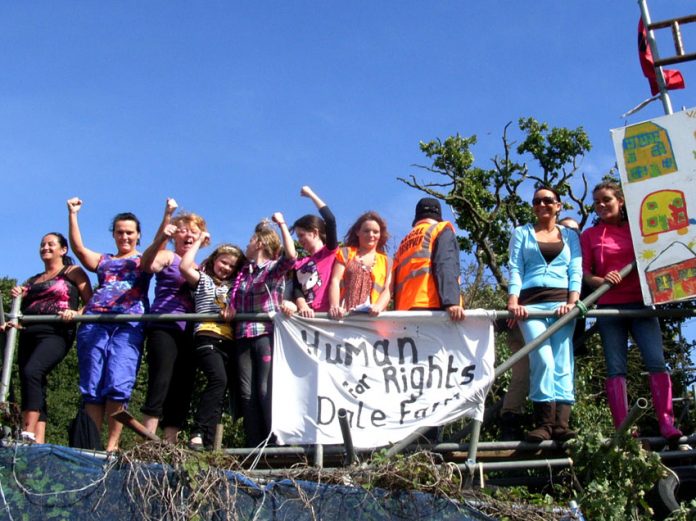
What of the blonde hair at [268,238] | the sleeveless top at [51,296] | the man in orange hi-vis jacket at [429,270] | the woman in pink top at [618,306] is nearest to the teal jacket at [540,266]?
the woman in pink top at [618,306]

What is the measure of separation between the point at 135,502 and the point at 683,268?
378cm

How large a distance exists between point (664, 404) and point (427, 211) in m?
2.02

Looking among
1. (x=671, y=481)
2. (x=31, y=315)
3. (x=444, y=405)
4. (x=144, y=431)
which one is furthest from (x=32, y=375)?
(x=671, y=481)

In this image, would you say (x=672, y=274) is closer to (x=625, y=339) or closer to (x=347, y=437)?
(x=625, y=339)

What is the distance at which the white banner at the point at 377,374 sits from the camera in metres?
5.70

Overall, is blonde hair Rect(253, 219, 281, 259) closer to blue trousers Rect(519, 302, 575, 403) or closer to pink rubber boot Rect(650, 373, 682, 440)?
blue trousers Rect(519, 302, 575, 403)

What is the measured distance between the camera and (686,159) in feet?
20.8

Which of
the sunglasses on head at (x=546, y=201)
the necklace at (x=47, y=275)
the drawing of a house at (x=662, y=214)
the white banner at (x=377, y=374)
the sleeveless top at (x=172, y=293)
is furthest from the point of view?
the necklace at (x=47, y=275)

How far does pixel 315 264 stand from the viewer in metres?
6.40

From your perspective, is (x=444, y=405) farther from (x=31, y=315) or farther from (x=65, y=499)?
(x=31, y=315)

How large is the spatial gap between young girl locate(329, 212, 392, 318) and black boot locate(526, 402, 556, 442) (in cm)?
118

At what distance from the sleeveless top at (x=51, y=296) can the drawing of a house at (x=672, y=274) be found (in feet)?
13.1

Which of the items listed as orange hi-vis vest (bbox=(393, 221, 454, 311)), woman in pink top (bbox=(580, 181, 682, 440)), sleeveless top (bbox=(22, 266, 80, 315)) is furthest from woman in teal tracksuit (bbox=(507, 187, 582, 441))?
sleeveless top (bbox=(22, 266, 80, 315))

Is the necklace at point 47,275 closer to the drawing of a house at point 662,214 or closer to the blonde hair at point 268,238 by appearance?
the blonde hair at point 268,238
